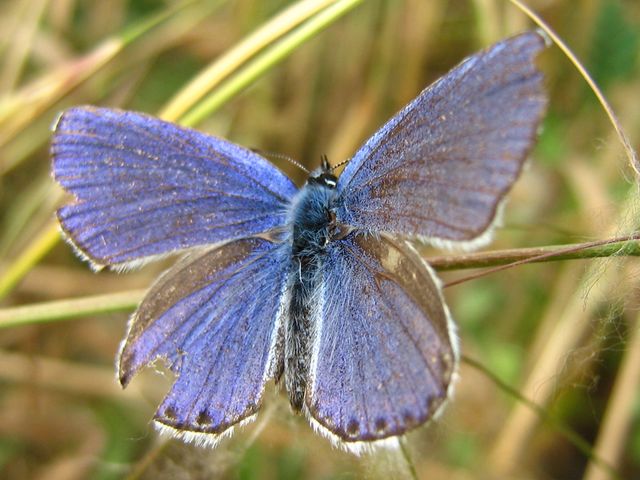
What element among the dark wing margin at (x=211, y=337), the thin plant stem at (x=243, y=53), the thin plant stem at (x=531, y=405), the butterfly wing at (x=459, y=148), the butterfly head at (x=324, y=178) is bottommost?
the thin plant stem at (x=531, y=405)

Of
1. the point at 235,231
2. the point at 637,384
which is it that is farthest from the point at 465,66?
the point at 637,384

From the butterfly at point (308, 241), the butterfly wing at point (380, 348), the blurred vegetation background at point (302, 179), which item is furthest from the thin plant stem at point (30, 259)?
the butterfly wing at point (380, 348)

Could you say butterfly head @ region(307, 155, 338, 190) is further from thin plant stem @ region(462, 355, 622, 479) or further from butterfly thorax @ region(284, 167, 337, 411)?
thin plant stem @ region(462, 355, 622, 479)

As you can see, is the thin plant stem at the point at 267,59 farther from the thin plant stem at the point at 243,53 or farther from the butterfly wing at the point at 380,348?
the butterfly wing at the point at 380,348

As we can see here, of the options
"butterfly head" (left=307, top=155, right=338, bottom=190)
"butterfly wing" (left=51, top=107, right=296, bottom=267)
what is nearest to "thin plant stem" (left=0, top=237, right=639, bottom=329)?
"butterfly wing" (left=51, top=107, right=296, bottom=267)

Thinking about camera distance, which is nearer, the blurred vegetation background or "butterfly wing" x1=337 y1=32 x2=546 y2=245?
"butterfly wing" x1=337 y1=32 x2=546 y2=245
